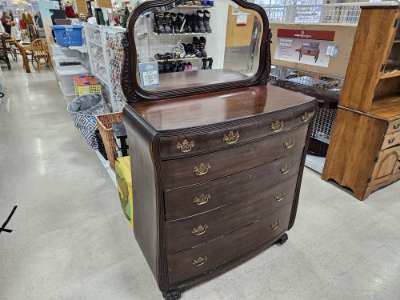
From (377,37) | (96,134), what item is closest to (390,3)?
(377,37)

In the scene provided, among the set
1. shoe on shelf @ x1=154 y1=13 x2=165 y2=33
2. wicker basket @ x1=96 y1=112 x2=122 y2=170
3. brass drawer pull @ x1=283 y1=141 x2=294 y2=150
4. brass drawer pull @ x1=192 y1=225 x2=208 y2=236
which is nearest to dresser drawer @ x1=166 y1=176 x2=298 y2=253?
brass drawer pull @ x1=192 y1=225 x2=208 y2=236

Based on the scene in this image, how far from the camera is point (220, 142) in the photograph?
1.13m

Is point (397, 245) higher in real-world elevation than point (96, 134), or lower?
lower

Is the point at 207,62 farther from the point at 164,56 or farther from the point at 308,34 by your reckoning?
the point at 308,34

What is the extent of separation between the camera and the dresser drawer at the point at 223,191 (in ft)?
3.94

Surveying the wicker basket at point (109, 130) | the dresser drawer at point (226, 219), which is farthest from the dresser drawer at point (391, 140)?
the wicker basket at point (109, 130)

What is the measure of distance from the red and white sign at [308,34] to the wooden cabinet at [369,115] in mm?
508

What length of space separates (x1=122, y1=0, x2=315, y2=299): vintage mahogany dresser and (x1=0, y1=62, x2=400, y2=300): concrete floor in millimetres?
214

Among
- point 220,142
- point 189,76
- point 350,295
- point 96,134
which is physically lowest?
point 350,295

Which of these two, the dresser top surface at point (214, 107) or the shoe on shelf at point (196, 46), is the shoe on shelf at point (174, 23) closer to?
the shoe on shelf at point (196, 46)

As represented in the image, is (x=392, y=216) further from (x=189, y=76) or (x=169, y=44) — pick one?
(x=169, y=44)

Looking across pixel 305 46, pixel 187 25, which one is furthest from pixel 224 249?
pixel 187 25

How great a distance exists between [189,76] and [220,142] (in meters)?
0.87

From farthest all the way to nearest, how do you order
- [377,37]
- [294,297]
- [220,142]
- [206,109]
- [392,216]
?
[392,216], [377,37], [294,297], [206,109], [220,142]
